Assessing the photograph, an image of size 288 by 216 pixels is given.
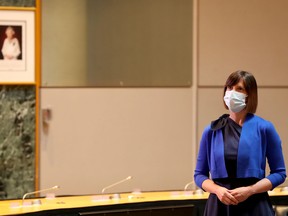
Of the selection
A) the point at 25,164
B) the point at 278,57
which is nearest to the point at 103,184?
the point at 25,164

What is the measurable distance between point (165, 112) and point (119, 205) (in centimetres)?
137

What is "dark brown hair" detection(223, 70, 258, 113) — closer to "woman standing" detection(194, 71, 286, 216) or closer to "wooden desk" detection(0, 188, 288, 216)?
"woman standing" detection(194, 71, 286, 216)

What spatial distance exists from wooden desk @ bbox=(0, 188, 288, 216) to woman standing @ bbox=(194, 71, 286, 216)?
1.41m

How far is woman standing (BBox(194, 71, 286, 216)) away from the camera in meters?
2.33

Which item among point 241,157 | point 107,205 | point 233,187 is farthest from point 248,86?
point 107,205

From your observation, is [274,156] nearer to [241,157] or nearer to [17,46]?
[241,157]

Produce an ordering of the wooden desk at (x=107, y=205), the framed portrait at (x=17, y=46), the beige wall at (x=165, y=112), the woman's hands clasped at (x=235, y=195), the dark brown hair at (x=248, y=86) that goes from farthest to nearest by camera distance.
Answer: the beige wall at (x=165, y=112) < the framed portrait at (x=17, y=46) < the wooden desk at (x=107, y=205) < the dark brown hair at (x=248, y=86) < the woman's hands clasped at (x=235, y=195)

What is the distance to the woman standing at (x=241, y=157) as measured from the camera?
2.33 m

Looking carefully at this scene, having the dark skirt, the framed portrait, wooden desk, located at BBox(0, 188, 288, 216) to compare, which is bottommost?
wooden desk, located at BBox(0, 188, 288, 216)

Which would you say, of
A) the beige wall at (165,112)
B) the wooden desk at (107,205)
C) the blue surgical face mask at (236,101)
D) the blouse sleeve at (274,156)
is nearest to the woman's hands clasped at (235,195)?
the blouse sleeve at (274,156)

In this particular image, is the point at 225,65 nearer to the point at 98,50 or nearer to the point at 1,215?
the point at 98,50

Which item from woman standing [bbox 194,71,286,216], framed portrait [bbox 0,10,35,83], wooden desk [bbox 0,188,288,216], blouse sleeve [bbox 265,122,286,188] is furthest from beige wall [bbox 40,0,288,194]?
blouse sleeve [bbox 265,122,286,188]

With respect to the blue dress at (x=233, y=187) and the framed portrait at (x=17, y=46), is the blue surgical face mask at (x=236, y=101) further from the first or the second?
the framed portrait at (x=17, y=46)

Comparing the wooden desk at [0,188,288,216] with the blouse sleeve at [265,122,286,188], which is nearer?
the blouse sleeve at [265,122,286,188]
